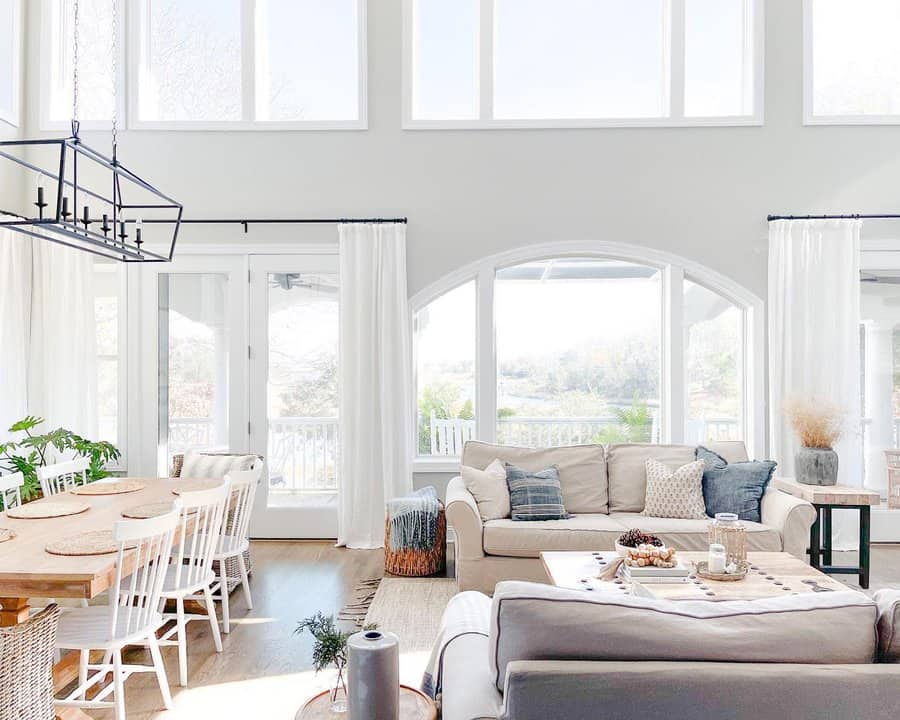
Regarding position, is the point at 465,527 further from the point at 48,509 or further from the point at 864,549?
the point at 864,549

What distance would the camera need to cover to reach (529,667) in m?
1.49

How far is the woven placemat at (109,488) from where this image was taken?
13.1 ft

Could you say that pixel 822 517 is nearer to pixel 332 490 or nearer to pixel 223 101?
pixel 332 490

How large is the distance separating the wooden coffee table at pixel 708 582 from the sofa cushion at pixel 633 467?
3.62 ft

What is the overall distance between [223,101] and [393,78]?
1.38 metres

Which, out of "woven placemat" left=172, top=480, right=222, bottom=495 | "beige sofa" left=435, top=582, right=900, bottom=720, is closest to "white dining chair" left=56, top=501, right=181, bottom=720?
"woven placemat" left=172, top=480, right=222, bottom=495

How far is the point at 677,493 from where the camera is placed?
464cm

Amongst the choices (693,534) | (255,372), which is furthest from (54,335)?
(693,534)

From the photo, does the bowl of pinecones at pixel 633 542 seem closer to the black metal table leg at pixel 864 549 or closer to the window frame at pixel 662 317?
the black metal table leg at pixel 864 549

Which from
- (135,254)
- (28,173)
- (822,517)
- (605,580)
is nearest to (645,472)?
(822,517)

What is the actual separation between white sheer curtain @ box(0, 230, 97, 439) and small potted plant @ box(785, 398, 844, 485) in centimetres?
518

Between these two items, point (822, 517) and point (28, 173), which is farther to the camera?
point (28, 173)

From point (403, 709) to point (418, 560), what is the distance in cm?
307

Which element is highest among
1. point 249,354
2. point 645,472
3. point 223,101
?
point 223,101
